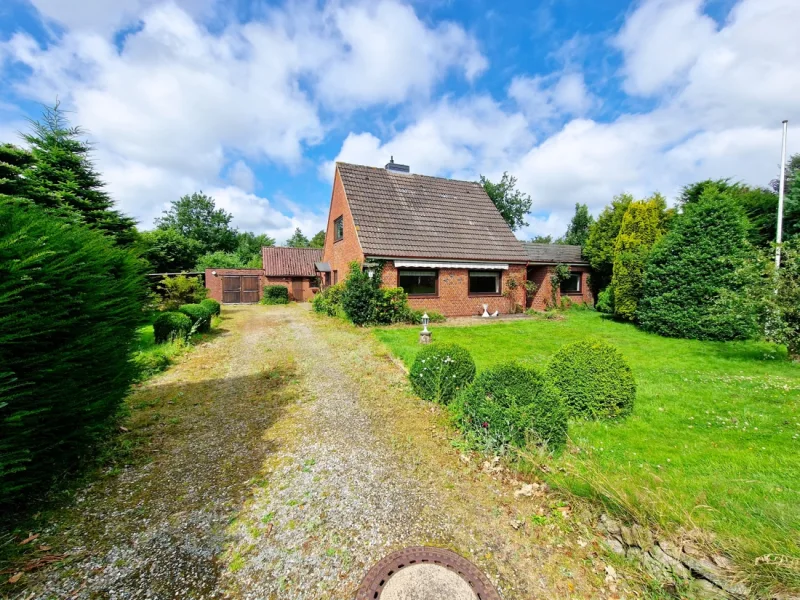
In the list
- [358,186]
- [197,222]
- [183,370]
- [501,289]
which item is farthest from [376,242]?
[197,222]

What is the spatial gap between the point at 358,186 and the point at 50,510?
15.4 meters

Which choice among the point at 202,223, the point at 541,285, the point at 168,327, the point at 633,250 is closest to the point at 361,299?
the point at 168,327

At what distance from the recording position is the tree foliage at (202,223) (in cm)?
5022

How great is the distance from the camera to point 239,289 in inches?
1031

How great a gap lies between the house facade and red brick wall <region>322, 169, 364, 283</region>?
5cm

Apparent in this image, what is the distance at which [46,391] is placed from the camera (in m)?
2.89

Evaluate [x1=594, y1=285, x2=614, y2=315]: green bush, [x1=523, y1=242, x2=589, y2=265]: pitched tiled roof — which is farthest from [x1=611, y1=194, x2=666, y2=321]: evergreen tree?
[x1=523, y1=242, x2=589, y2=265]: pitched tiled roof

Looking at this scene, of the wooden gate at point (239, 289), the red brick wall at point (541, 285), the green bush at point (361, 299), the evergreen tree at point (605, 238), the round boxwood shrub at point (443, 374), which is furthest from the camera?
the wooden gate at point (239, 289)

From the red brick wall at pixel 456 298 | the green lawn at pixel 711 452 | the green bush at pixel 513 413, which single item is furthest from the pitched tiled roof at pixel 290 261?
the green bush at pixel 513 413

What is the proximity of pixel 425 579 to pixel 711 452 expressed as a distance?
374 centimetres

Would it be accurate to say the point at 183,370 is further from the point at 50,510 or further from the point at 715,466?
the point at 715,466

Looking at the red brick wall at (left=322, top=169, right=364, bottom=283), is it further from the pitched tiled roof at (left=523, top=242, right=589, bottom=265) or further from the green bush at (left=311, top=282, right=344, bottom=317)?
the pitched tiled roof at (left=523, top=242, right=589, bottom=265)

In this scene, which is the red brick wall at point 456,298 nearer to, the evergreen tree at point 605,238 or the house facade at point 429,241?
the house facade at point 429,241

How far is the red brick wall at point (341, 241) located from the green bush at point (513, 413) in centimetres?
1004
